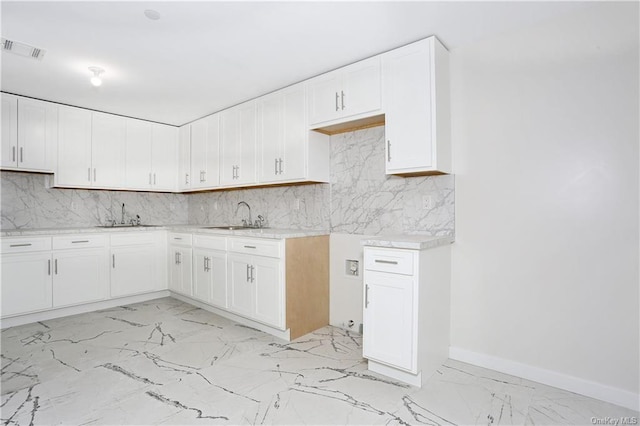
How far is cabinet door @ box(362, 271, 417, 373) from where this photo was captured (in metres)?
2.16

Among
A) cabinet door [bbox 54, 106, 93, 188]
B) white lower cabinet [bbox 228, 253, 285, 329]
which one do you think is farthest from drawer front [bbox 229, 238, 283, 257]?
cabinet door [bbox 54, 106, 93, 188]

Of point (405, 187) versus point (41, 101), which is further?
point (41, 101)

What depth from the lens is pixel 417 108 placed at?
244 cm

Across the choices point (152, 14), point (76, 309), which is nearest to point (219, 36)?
point (152, 14)

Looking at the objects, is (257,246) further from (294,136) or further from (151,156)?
(151,156)

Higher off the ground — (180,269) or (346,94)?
(346,94)

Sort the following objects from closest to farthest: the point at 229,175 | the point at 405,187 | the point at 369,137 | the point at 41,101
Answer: the point at 405,187, the point at 369,137, the point at 41,101, the point at 229,175

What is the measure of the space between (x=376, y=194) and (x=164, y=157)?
3.14 meters

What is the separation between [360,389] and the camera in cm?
215

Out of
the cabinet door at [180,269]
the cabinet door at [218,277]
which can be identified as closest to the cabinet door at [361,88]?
the cabinet door at [218,277]

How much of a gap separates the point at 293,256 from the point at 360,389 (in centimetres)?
122

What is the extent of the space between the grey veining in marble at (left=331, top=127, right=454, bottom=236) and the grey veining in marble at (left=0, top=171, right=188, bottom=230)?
2.94 m

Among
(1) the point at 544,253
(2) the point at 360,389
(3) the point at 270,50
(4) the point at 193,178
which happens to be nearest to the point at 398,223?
(1) the point at 544,253

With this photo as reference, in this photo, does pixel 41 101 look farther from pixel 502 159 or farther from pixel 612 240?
pixel 612 240
